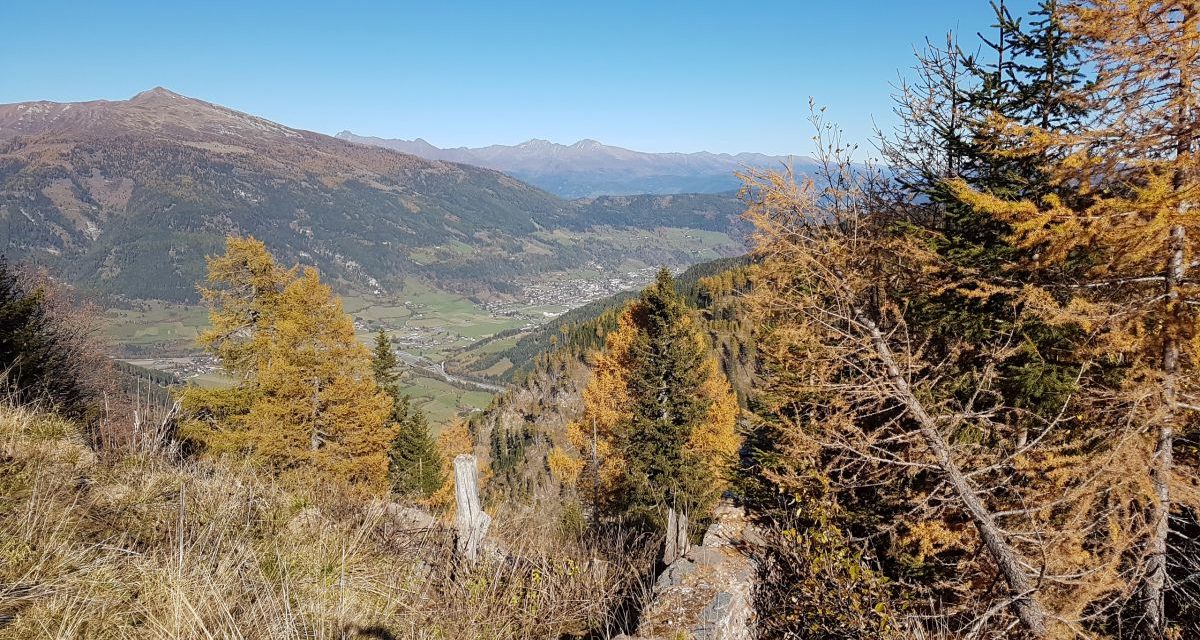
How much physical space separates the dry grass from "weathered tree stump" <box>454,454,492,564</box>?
0.64 feet

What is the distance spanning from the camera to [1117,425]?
5.77 m

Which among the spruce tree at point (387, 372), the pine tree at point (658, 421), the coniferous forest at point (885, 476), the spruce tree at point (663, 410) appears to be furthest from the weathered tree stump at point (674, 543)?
the spruce tree at point (387, 372)

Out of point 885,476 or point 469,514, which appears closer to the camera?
point 469,514

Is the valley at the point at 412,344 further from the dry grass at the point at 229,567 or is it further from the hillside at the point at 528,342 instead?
the dry grass at the point at 229,567

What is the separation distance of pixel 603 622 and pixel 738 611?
1663 mm

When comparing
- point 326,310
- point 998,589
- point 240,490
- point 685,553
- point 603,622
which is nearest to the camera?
point 603,622

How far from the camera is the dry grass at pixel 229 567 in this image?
2.61m

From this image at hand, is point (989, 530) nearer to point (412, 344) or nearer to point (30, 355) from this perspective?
point (30, 355)

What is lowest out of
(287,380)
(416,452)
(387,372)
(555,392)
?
(555,392)

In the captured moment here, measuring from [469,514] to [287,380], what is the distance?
1272cm

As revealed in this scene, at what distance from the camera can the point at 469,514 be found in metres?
4.17

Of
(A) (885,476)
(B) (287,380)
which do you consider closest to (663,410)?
(A) (885,476)

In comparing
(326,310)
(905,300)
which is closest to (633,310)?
(326,310)

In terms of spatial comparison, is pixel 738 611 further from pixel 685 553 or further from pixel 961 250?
pixel 961 250
